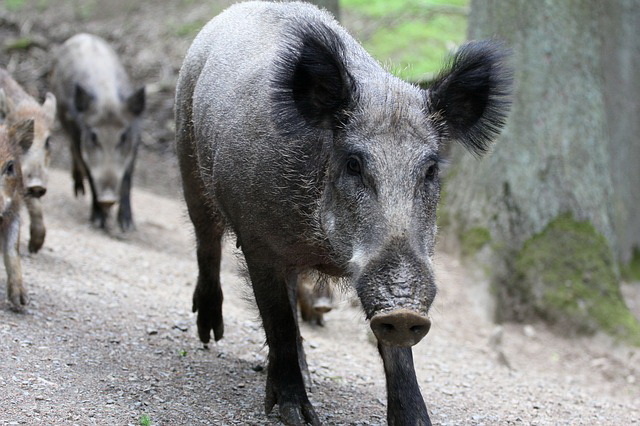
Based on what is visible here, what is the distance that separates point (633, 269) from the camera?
1204 cm

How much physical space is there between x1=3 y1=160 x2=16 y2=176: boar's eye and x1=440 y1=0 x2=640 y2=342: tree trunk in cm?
495

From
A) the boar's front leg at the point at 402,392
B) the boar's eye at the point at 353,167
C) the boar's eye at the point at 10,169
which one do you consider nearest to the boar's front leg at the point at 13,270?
the boar's eye at the point at 10,169

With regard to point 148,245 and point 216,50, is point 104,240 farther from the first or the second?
point 216,50

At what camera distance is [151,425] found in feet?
16.5

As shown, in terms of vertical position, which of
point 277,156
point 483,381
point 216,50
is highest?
point 216,50

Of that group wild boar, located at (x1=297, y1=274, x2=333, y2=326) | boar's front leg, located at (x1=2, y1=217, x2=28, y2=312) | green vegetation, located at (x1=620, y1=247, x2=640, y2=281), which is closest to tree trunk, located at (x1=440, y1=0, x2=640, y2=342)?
wild boar, located at (x1=297, y1=274, x2=333, y2=326)

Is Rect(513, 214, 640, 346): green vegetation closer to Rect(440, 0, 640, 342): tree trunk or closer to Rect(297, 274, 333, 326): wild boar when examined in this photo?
Rect(440, 0, 640, 342): tree trunk

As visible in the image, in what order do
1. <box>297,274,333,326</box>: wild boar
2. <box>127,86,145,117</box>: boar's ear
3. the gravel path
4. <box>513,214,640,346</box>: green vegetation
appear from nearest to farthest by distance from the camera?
the gravel path < <box>297,274,333,326</box>: wild boar < <box>513,214,640,346</box>: green vegetation < <box>127,86,145,117</box>: boar's ear

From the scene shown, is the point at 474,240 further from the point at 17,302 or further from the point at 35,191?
the point at 17,302

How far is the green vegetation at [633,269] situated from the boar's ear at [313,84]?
8.14 m

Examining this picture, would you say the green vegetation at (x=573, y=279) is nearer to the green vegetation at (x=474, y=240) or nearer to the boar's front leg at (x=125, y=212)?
the green vegetation at (x=474, y=240)

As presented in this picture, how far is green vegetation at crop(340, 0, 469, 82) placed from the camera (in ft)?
57.7

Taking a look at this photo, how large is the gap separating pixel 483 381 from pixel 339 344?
1372 mm

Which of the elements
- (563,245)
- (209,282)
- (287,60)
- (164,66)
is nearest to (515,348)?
(563,245)
